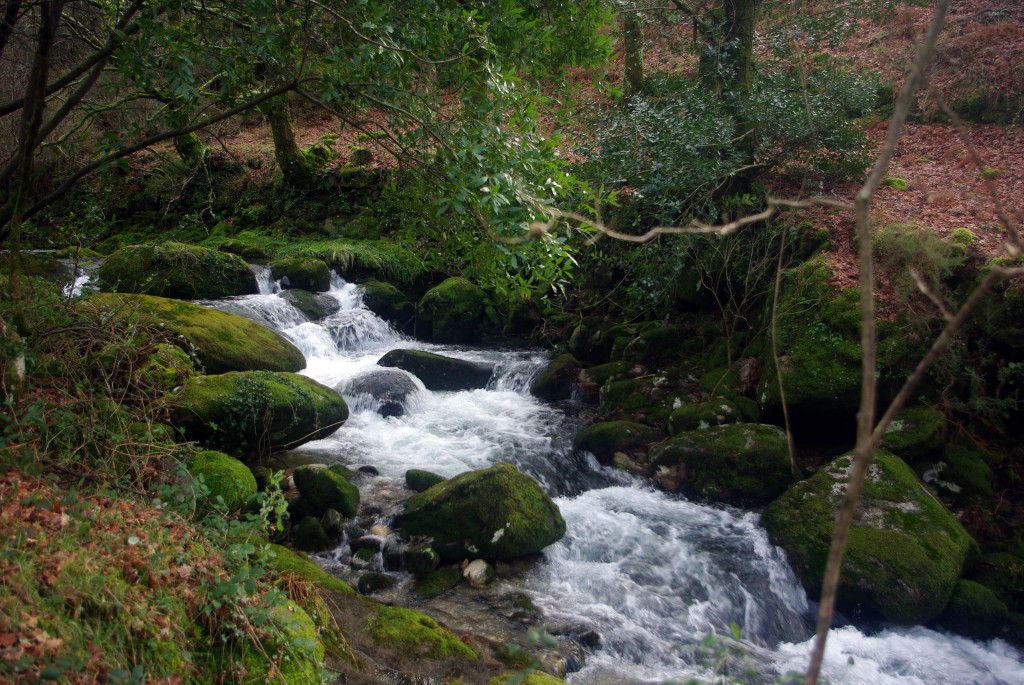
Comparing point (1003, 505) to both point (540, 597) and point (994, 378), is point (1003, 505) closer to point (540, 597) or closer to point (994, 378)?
point (994, 378)

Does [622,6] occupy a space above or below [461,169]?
above

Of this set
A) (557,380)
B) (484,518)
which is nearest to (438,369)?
(557,380)

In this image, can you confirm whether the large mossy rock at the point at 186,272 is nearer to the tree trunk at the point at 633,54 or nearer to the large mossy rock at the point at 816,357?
the tree trunk at the point at 633,54

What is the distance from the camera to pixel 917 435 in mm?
7535

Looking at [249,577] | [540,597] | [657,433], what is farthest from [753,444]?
[249,577]

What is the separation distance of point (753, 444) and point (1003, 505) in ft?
8.40

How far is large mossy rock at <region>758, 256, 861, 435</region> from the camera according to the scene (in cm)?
805

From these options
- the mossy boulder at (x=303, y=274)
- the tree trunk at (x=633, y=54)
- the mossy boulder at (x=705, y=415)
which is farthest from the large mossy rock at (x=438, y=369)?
the tree trunk at (x=633, y=54)

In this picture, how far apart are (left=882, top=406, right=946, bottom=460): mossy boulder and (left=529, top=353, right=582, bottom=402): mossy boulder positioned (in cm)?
511

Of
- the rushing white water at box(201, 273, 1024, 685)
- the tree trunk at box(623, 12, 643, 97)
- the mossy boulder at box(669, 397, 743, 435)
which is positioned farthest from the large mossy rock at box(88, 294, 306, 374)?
the tree trunk at box(623, 12, 643, 97)

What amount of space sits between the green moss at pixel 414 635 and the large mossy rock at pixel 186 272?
Result: 8.42 m

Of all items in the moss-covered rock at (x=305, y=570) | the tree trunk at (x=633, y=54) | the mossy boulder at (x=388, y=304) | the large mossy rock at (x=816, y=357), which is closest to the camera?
the moss-covered rock at (x=305, y=570)

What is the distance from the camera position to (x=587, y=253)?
1157 cm

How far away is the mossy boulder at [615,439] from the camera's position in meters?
9.08
